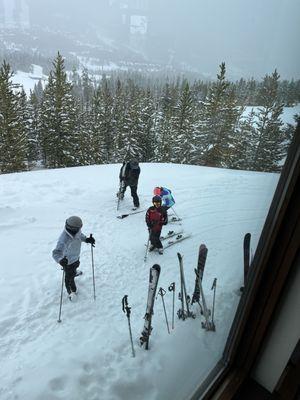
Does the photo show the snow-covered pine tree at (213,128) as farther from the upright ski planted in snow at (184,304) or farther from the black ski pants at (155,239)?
the upright ski planted in snow at (184,304)

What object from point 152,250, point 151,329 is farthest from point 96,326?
point 152,250

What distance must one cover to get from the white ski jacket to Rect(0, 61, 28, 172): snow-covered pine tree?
17419 millimetres

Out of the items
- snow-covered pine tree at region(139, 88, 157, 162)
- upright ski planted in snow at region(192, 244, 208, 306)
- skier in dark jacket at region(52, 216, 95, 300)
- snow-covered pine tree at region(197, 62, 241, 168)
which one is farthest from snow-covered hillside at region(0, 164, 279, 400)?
snow-covered pine tree at region(139, 88, 157, 162)

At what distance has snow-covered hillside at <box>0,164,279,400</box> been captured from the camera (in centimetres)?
217

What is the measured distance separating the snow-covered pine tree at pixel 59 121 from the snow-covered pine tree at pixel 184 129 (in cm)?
753

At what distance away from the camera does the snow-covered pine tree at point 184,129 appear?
2180cm

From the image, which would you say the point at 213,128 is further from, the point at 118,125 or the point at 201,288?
the point at 118,125

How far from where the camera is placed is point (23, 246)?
5.96 metres

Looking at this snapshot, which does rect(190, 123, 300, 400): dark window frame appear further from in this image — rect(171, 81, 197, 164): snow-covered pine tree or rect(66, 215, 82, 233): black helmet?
rect(171, 81, 197, 164): snow-covered pine tree

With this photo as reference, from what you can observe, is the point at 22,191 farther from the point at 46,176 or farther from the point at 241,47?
the point at 241,47

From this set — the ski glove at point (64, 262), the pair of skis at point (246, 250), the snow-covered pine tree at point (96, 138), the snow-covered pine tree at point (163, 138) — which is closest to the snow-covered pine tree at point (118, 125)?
the snow-covered pine tree at point (96, 138)

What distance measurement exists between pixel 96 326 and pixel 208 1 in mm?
3439

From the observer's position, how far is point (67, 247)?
398 cm

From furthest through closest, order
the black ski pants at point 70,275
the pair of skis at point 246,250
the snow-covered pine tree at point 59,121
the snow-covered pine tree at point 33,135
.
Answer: the snow-covered pine tree at point 33,135
the snow-covered pine tree at point 59,121
the black ski pants at point 70,275
the pair of skis at point 246,250
